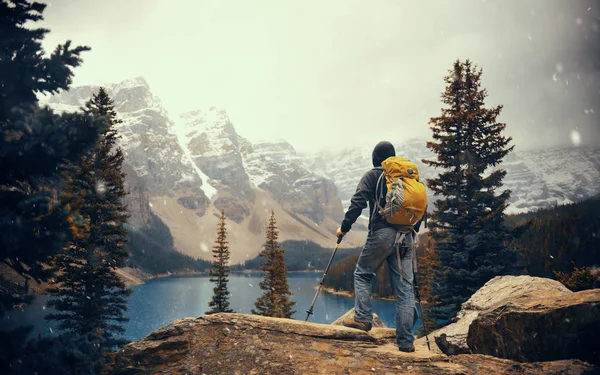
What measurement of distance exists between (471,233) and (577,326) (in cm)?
1237

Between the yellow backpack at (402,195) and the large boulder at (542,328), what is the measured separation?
7.86 ft

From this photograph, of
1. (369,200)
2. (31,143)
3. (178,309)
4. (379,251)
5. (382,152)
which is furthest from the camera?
(178,309)

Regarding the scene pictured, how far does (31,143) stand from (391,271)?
6261 millimetres

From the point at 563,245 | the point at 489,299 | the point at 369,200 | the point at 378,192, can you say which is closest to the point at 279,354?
the point at 369,200

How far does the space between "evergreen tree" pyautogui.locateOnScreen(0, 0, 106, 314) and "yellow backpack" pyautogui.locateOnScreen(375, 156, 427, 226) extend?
4.95m

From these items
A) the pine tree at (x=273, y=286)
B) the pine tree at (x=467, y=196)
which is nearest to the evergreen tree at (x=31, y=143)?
the pine tree at (x=467, y=196)

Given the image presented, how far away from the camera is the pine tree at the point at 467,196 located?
1603 centimetres

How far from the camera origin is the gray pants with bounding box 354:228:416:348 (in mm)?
6312

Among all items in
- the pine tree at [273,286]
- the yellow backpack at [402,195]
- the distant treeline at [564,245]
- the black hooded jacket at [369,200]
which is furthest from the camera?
the distant treeline at [564,245]

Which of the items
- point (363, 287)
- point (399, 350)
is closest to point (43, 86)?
point (363, 287)

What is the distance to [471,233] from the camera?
16.5 metres

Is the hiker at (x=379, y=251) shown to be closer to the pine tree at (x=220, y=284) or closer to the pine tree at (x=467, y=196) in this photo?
the pine tree at (x=467, y=196)

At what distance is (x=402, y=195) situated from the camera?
242 inches

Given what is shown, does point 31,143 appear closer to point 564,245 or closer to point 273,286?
point 273,286
